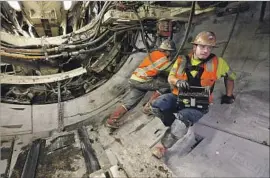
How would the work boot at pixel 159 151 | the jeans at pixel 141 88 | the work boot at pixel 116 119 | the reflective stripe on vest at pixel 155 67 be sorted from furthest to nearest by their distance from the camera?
the work boot at pixel 116 119 → the jeans at pixel 141 88 → the reflective stripe on vest at pixel 155 67 → the work boot at pixel 159 151

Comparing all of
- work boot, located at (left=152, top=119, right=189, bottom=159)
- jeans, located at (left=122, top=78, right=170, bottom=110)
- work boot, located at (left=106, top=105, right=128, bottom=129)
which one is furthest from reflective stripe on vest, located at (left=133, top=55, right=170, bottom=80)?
work boot, located at (left=152, top=119, right=189, bottom=159)

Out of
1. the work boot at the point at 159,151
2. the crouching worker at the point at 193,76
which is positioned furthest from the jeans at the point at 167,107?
the work boot at the point at 159,151

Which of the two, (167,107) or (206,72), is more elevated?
(206,72)

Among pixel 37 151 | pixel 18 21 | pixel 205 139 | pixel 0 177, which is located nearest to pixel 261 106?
pixel 205 139

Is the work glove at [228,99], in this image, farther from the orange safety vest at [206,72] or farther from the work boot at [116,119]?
the work boot at [116,119]

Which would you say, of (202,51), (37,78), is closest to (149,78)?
(202,51)

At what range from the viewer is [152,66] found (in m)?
3.40

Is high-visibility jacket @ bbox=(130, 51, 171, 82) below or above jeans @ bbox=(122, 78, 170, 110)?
above

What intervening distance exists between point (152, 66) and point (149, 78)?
0.77ft

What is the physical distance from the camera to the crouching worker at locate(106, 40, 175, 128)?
3.37 metres

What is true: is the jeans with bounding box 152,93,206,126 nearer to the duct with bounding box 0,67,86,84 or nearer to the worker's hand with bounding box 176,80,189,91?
the worker's hand with bounding box 176,80,189,91

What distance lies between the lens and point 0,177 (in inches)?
110

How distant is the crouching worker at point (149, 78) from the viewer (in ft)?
11.0

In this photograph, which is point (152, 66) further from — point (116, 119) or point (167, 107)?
point (116, 119)
